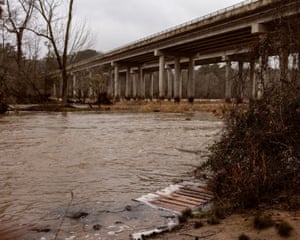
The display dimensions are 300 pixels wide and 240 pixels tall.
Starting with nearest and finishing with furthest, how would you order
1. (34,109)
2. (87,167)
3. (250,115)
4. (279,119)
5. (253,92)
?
1. (279,119)
2. (250,115)
3. (253,92)
4. (87,167)
5. (34,109)

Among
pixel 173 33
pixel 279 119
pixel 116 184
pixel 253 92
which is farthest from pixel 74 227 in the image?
pixel 173 33

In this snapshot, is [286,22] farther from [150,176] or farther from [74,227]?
[74,227]

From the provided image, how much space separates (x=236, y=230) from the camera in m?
3.86

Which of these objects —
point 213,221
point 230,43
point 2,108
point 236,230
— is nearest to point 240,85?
point 213,221

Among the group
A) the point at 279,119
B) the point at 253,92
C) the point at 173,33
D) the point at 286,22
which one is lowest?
the point at 279,119

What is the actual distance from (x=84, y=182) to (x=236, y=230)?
3092 millimetres

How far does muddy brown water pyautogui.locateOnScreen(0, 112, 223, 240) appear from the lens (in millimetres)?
4266

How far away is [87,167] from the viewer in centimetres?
748

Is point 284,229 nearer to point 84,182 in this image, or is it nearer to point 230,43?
point 84,182

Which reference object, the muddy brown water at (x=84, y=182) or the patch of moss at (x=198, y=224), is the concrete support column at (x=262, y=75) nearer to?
the muddy brown water at (x=84, y=182)

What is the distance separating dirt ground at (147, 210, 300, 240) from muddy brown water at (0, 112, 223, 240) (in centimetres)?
44

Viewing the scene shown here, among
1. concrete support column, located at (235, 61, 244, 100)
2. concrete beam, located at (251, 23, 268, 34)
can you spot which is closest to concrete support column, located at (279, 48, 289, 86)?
concrete support column, located at (235, 61, 244, 100)

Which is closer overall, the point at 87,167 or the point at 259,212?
the point at 259,212

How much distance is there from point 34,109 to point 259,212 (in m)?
28.3
